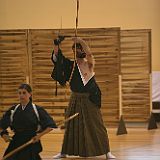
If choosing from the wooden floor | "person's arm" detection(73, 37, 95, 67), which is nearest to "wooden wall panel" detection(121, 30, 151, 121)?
the wooden floor

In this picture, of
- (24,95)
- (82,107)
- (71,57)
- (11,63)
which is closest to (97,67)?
(71,57)

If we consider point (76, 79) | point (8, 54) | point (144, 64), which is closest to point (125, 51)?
point (144, 64)

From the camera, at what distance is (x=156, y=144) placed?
5.41m

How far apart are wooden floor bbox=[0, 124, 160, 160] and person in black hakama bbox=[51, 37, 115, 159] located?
182 mm

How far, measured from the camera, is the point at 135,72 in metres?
6.93

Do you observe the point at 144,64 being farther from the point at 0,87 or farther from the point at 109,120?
the point at 0,87

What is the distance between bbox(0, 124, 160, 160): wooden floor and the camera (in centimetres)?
470

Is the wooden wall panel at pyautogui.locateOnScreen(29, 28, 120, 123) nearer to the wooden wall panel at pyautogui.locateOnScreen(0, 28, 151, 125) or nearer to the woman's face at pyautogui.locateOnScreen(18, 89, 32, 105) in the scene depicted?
the wooden wall panel at pyautogui.locateOnScreen(0, 28, 151, 125)

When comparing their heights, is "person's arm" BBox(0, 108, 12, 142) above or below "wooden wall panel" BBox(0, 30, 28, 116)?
below

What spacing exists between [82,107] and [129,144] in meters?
1.25

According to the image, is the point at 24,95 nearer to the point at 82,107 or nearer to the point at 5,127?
the point at 5,127

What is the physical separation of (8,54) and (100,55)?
148 cm

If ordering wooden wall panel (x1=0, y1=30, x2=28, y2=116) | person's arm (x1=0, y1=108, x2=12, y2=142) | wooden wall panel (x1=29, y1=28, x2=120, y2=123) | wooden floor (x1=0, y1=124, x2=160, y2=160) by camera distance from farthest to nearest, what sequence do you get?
1. wooden wall panel (x1=0, y1=30, x2=28, y2=116)
2. wooden wall panel (x1=29, y1=28, x2=120, y2=123)
3. wooden floor (x1=0, y1=124, x2=160, y2=160)
4. person's arm (x1=0, y1=108, x2=12, y2=142)

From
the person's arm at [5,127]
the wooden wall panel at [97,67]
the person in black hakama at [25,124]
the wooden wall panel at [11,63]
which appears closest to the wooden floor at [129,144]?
the wooden wall panel at [97,67]
